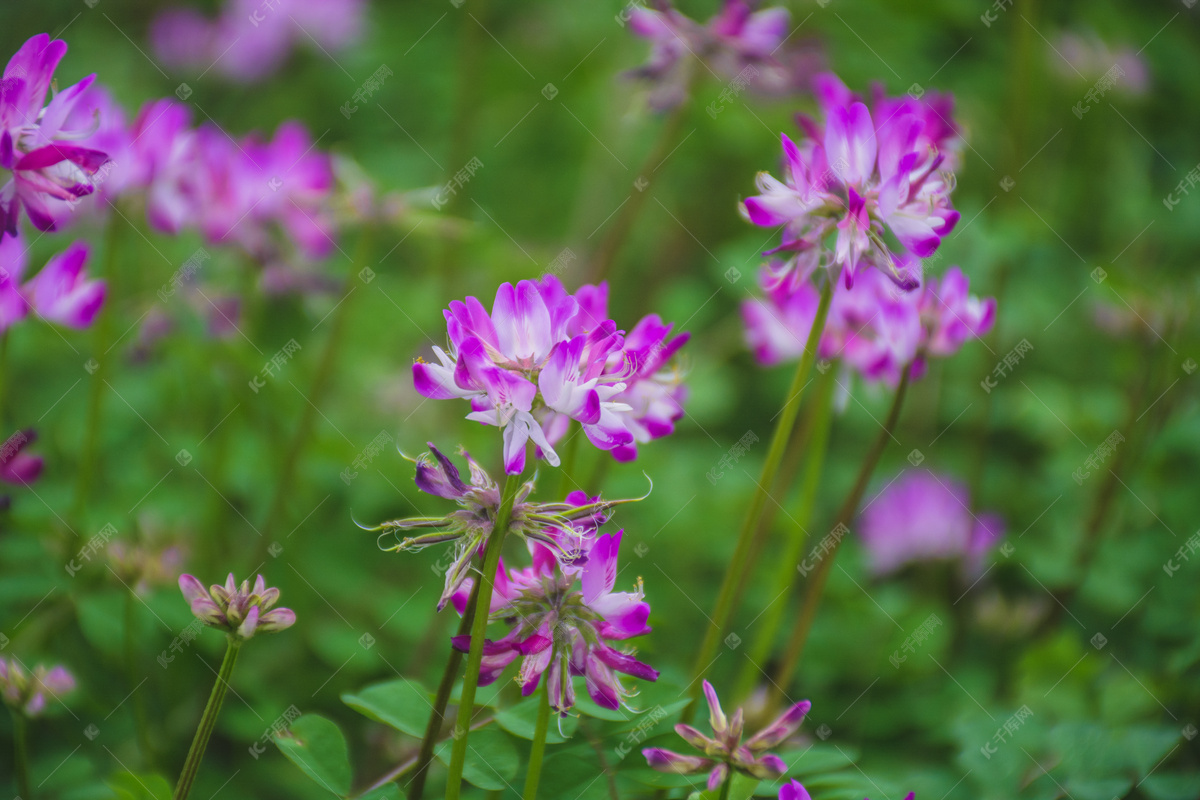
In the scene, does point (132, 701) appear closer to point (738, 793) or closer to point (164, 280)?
point (738, 793)

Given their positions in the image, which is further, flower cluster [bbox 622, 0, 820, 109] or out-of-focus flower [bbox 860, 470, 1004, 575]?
out-of-focus flower [bbox 860, 470, 1004, 575]

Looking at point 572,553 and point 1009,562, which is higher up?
point 1009,562

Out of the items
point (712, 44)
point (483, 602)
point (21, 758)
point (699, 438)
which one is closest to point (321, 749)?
point (483, 602)

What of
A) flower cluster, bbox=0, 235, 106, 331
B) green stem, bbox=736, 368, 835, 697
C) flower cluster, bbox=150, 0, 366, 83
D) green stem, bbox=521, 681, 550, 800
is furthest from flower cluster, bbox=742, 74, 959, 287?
flower cluster, bbox=150, 0, 366, 83

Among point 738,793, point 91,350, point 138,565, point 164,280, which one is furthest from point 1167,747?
point 164,280

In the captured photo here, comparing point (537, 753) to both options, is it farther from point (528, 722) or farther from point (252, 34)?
point (252, 34)

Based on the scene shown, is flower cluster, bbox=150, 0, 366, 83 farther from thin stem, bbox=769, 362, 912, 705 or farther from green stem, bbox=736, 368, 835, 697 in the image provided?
thin stem, bbox=769, 362, 912, 705
